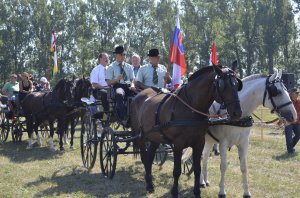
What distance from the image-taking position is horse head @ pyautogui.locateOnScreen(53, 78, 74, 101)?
11.6 metres

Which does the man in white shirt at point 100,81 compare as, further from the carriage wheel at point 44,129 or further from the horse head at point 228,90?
the carriage wheel at point 44,129

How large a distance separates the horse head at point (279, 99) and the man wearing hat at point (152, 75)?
2.21 metres

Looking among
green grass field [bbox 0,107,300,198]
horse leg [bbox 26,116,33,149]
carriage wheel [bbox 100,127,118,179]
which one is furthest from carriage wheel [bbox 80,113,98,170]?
horse leg [bbox 26,116,33,149]

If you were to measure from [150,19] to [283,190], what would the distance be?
42.4 metres

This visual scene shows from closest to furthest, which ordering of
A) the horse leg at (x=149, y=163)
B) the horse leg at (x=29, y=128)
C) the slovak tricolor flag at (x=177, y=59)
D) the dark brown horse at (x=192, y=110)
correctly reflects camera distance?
1. the dark brown horse at (x=192, y=110)
2. the horse leg at (x=149, y=163)
3. the slovak tricolor flag at (x=177, y=59)
4. the horse leg at (x=29, y=128)

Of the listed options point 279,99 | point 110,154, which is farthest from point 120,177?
point 279,99

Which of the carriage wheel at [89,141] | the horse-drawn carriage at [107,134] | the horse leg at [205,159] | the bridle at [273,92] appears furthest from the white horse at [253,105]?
the carriage wheel at [89,141]

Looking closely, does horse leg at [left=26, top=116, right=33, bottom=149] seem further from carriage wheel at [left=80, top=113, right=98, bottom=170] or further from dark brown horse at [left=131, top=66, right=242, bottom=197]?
dark brown horse at [left=131, top=66, right=242, bottom=197]

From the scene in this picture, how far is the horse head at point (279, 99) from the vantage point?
619cm

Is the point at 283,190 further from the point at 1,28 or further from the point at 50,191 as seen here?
the point at 1,28

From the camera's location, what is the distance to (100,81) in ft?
31.2

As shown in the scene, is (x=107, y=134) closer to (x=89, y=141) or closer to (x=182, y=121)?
(x=89, y=141)

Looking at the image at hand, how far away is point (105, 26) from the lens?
48750 mm

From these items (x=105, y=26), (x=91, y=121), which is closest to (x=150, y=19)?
(x=105, y=26)
